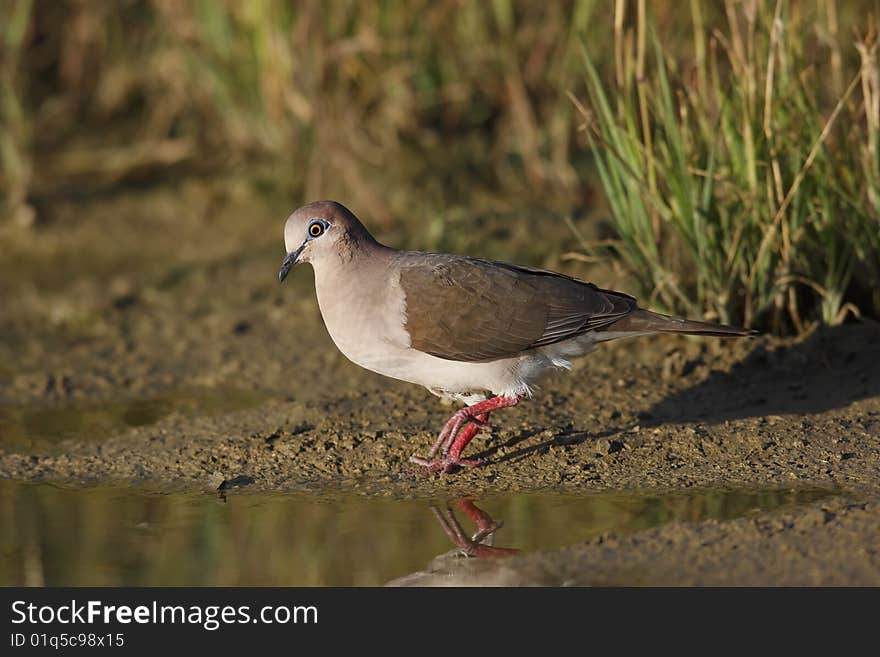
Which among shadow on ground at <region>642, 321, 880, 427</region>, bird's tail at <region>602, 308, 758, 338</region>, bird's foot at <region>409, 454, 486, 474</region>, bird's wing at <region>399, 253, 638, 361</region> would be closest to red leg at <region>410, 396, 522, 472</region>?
bird's foot at <region>409, 454, 486, 474</region>

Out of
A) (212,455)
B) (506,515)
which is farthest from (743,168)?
(212,455)

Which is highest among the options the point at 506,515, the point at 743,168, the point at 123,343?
the point at 123,343

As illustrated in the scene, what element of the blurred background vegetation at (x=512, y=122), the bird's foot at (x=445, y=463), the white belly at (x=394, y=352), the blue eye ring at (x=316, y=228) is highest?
the blurred background vegetation at (x=512, y=122)

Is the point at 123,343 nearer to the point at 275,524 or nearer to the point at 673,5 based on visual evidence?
the point at 275,524

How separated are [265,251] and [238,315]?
0.85 meters

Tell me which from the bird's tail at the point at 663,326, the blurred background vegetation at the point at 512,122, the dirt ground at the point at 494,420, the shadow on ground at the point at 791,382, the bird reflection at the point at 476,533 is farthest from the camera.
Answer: the blurred background vegetation at the point at 512,122

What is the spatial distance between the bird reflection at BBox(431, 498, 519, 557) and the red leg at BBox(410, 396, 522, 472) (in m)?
0.26

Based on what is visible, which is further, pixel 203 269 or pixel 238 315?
pixel 203 269

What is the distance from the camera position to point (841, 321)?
584 cm

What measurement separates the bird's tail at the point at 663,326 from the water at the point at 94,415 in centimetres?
186

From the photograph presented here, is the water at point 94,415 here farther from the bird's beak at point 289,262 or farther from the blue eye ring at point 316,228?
the blue eye ring at point 316,228

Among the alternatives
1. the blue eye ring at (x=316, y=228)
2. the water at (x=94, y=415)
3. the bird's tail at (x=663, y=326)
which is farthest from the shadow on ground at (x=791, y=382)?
the water at (x=94, y=415)

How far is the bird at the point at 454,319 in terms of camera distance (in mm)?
4934

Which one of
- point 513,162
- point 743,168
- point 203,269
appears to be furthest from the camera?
point 513,162
